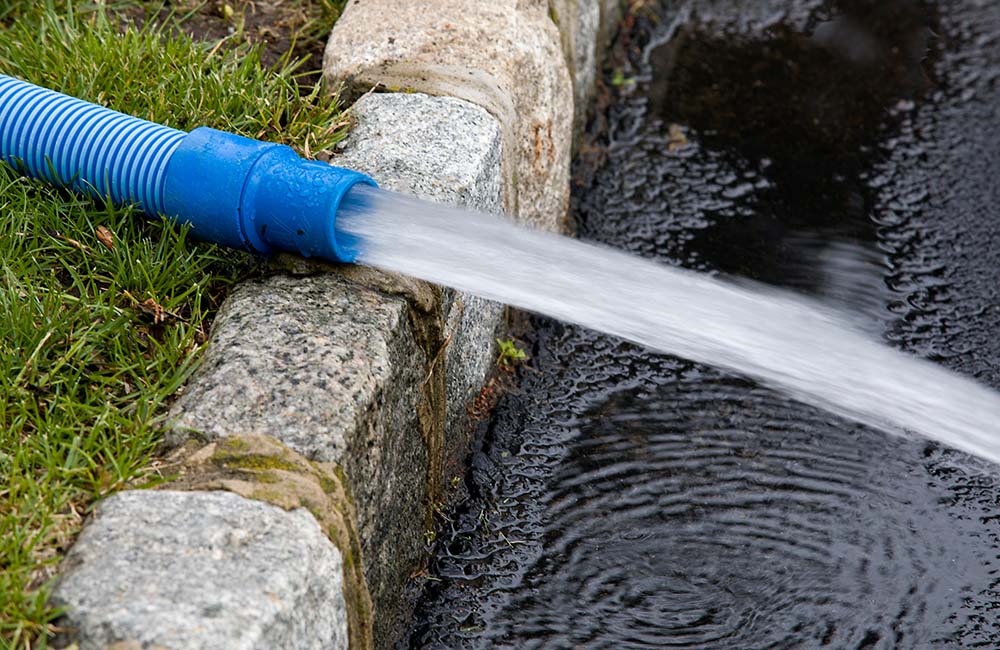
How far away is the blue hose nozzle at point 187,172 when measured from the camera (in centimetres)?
213

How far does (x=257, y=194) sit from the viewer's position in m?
2.16

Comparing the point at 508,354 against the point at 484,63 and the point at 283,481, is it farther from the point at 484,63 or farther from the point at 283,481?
the point at 283,481

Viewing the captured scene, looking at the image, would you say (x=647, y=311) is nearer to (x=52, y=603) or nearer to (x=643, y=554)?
(x=643, y=554)

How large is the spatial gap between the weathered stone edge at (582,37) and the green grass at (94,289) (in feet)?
2.96

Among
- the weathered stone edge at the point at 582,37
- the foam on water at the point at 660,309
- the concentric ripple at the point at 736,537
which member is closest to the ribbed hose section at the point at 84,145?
the foam on water at the point at 660,309

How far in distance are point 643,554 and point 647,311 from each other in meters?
0.52

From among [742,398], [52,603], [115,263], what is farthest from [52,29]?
[742,398]

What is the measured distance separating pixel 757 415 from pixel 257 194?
139 cm

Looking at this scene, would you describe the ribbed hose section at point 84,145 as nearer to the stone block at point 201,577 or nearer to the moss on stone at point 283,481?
the moss on stone at point 283,481

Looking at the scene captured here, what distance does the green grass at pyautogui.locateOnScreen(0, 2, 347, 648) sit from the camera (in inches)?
69.7

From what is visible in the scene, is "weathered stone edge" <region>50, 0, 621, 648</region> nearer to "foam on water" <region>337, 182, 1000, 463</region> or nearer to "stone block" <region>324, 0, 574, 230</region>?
"stone block" <region>324, 0, 574, 230</region>

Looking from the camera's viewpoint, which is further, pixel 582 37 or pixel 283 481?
pixel 582 37

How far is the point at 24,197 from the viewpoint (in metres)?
2.35

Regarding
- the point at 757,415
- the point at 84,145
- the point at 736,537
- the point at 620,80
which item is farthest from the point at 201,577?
the point at 620,80
